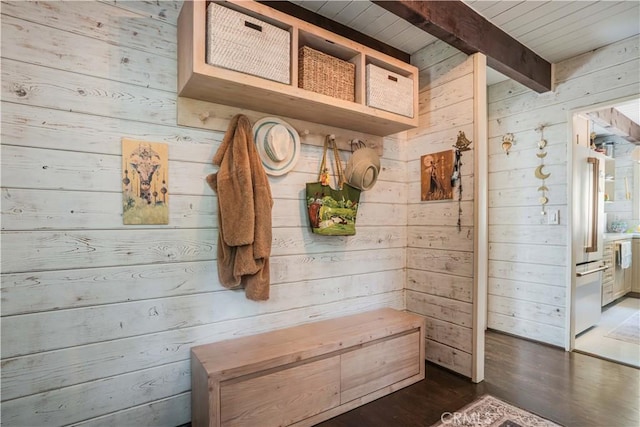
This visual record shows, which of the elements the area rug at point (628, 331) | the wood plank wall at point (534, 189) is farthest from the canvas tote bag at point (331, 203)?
the area rug at point (628, 331)

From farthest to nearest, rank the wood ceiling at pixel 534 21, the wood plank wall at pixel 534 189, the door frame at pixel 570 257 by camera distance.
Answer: the door frame at pixel 570 257 < the wood plank wall at pixel 534 189 < the wood ceiling at pixel 534 21

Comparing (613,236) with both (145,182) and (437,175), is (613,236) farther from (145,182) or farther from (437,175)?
(145,182)

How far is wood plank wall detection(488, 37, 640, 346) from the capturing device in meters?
2.53

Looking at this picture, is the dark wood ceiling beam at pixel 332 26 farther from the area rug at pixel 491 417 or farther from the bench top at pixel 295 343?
the area rug at pixel 491 417

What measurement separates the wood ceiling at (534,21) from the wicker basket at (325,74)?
0.39 metres

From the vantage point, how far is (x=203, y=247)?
178 cm

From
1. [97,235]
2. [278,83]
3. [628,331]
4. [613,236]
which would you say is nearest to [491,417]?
[278,83]

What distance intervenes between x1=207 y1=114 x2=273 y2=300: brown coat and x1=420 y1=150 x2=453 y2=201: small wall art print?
1303 millimetres

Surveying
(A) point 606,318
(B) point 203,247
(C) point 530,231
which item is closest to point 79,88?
(B) point 203,247

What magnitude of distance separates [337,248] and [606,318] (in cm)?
340

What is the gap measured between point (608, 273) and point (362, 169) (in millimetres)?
3939

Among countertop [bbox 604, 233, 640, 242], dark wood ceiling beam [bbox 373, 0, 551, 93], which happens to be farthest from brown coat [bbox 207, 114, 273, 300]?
countertop [bbox 604, 233, 640, 242]

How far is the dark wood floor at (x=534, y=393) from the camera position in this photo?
1.77m

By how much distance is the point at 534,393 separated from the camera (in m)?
2.01
